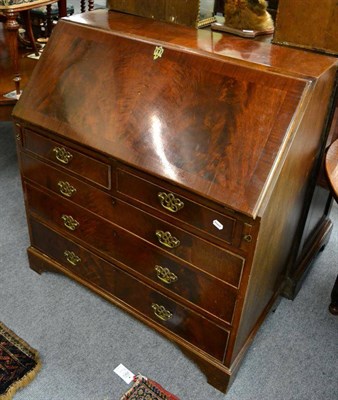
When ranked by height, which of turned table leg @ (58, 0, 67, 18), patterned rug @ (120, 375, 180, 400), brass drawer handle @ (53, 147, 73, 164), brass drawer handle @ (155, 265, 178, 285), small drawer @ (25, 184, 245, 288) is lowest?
patterned rug @ (120, 375, 180, 400)

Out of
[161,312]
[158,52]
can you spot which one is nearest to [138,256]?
[161,312]

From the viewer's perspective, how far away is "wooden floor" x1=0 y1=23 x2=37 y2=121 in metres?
2.41

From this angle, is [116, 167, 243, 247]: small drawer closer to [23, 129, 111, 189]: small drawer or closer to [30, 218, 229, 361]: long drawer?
[23, 129, 111, 189]: small drawer

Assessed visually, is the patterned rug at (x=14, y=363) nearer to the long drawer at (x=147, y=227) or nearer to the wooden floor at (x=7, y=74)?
the long drawer at (x=147, y=227)

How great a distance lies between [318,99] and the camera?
1.30 meters

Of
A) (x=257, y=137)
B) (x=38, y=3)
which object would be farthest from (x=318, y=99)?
(x=38, y=3)

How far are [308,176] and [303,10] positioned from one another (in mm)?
537

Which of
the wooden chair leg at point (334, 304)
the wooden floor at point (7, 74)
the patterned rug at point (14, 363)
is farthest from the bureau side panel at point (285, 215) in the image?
the wooden floor at point (7, 74)

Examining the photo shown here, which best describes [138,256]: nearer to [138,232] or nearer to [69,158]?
[138,232]

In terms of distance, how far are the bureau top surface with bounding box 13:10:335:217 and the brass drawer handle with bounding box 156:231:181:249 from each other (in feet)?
0.71

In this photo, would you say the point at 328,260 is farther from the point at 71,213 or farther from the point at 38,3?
the point at 38,3

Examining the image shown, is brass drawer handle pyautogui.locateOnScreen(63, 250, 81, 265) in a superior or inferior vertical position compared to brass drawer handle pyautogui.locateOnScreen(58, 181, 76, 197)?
inferior

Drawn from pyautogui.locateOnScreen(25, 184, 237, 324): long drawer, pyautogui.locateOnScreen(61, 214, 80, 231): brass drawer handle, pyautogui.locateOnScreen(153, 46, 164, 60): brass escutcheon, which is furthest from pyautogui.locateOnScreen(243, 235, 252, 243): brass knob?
pyautogui.locateOnScreen(61, 214, 80, 231): brass drawer handle

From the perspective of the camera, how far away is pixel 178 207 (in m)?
1.32
